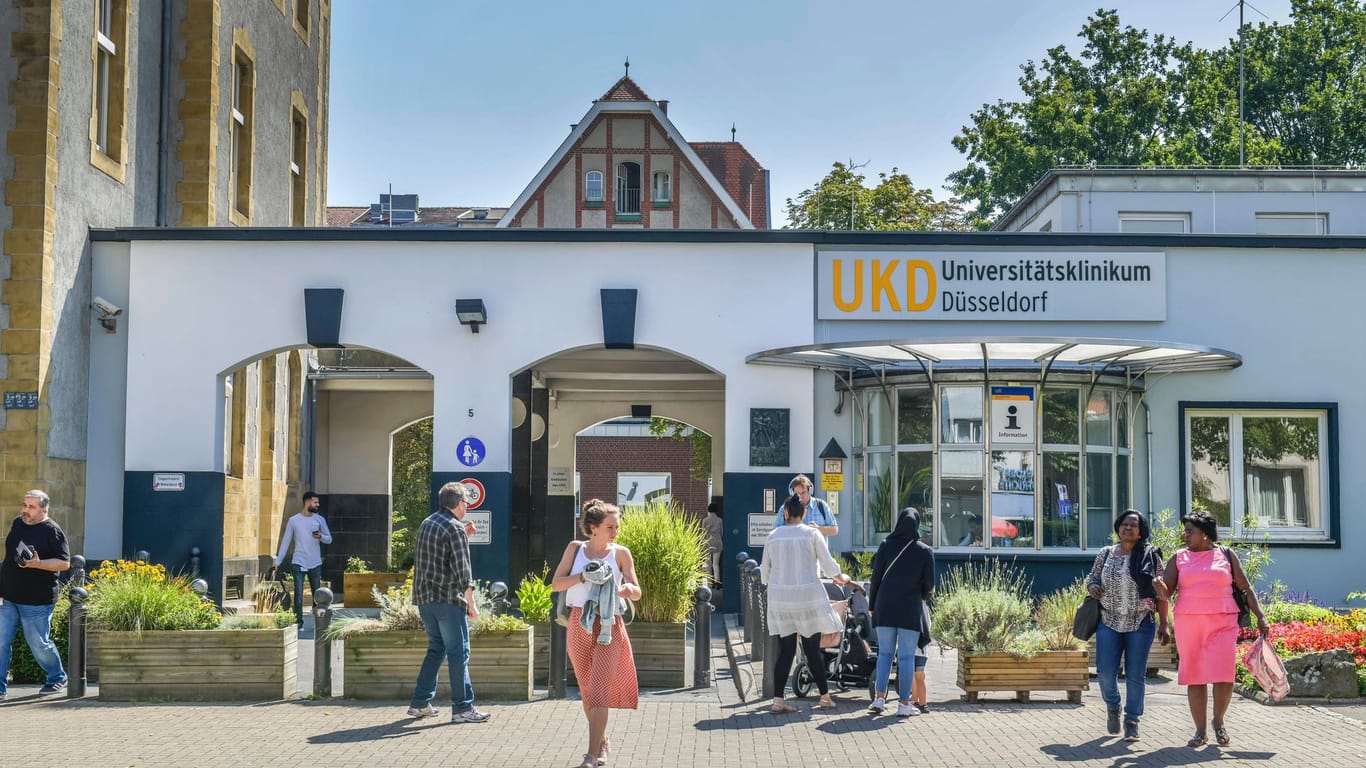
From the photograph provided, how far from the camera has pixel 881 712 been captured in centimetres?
1193

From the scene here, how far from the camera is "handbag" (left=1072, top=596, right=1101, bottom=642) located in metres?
11.0

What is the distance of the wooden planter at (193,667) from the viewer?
41.1 feet

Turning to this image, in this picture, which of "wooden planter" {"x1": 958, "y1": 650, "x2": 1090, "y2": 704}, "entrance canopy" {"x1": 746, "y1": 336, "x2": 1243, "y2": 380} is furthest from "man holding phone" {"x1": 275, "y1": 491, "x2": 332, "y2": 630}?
"wooden planter" {"x1": 958, "y1": 650, "x2": 1090, "y2": 704}

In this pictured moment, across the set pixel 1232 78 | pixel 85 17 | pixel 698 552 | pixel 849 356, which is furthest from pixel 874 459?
pixel 1232 78

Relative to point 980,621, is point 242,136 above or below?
above

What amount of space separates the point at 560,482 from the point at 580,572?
20.7 meters

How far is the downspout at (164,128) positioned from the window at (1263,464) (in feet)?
44.7

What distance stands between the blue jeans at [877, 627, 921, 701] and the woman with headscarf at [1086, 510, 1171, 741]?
4.53ft

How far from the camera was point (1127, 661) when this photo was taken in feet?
36.3

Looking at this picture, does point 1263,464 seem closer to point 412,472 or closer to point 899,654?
point 899,654

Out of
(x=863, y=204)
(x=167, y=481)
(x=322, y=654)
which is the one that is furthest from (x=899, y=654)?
(x=863, y=204)

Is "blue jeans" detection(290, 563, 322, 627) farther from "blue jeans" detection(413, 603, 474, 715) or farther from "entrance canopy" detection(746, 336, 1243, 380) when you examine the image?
"blue jeans" detection(413, 603, 474, 715)

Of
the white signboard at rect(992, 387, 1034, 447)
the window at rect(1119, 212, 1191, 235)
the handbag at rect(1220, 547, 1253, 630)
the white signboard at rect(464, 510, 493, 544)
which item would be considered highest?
the window at rect(1119, 212, 1191, 235)

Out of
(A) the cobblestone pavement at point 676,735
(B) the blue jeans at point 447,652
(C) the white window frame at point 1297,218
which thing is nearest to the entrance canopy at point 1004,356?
(A) the cobblestone pavement at point 676,735
